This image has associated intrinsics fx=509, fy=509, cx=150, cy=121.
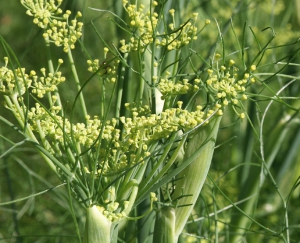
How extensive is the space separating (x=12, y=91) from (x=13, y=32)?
1.60 meters

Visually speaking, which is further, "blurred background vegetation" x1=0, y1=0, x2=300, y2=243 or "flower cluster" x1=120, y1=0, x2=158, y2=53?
"blurred background vegetation" x1=0, y1=0, x2=300, y2=243

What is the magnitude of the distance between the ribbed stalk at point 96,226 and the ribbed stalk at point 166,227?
7 cm

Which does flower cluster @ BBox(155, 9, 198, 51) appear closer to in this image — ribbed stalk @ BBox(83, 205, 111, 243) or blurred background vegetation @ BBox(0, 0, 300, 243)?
blurred background vegetation @ BBox(0, 0, 300, 243)

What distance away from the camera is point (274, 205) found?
1.09 meters

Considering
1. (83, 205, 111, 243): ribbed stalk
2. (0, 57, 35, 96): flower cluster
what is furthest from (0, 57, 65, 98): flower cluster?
(83, 205, 111, 243): ribbed stalk

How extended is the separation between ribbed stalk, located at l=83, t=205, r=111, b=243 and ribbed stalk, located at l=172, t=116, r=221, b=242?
0.08 m

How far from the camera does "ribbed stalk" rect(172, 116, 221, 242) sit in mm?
444

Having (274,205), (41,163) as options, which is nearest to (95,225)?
(274,205)

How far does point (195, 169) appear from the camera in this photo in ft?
1.51

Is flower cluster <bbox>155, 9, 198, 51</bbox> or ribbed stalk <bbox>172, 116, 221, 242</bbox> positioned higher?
flower cluster <bbox>155, 9, 198, 51</bbox>

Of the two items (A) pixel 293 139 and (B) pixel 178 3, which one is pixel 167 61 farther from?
(A) pixel 293 139

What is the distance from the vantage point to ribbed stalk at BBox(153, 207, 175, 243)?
464 millimetres

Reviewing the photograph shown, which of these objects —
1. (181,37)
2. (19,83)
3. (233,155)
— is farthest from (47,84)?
(233,155)

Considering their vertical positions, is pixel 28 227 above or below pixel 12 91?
below
